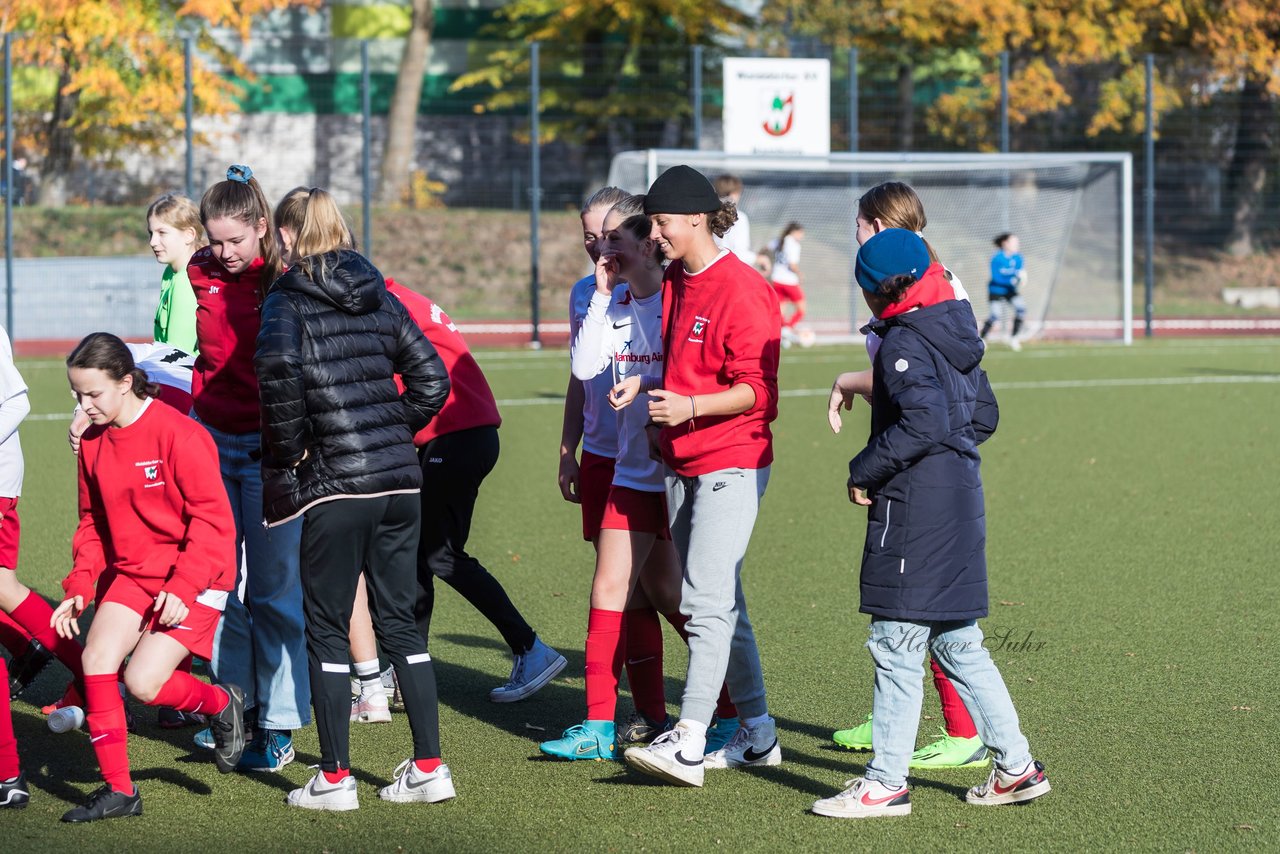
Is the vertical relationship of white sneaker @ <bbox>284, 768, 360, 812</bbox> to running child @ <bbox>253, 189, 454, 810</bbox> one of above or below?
below

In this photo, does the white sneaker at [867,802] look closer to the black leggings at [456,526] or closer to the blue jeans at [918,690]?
the blue jeans at [918,690]

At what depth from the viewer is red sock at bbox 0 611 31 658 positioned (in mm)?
5684

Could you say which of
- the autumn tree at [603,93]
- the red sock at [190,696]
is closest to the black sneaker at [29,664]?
the red sock at [190,696]

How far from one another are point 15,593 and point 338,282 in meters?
2.12

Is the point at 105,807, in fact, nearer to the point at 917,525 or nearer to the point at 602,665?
the point at 602,665

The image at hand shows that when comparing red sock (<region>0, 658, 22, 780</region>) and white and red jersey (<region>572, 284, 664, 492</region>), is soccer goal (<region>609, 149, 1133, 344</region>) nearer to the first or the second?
white and red jersey (<region>572, 284, 664, 492</region>)

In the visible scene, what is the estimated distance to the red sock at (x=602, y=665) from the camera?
16.5 feet

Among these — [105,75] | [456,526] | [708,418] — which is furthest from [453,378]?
[105,75]

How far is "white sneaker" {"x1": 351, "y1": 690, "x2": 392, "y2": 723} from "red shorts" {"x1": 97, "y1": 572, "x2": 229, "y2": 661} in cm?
102

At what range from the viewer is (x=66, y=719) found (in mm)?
5094

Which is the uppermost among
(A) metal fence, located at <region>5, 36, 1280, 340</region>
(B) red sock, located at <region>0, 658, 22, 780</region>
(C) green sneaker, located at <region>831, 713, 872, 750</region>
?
(A) metal fence, located at <region>5, 36, 1280, 340</region>

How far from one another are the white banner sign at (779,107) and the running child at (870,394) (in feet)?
62.7

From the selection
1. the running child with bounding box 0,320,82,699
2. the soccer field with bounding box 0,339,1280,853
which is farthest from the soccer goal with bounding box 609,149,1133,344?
the running child with bounding box 0,320,82,699

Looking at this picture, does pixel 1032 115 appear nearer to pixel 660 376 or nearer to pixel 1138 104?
pixel 1138 104
